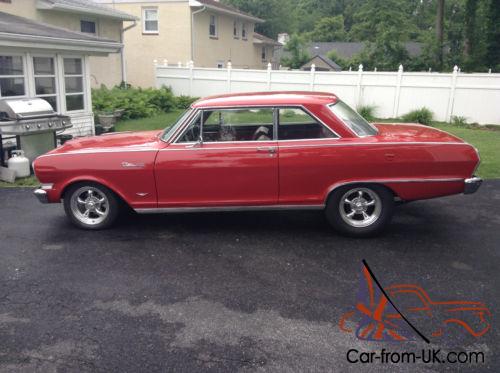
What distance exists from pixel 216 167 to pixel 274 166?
670 mm

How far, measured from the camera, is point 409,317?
→ 12.6 ft

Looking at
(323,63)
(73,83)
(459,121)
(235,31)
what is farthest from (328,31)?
(73,83)

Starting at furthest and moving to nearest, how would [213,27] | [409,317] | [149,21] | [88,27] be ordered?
[213,27]
[149,21]
[88,27]
[409,317]

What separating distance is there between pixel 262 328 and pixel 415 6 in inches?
2427

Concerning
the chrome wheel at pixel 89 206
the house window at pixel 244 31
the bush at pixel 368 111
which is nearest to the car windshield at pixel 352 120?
the chrome wheel at pixel 89 206

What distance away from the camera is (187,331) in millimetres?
3703

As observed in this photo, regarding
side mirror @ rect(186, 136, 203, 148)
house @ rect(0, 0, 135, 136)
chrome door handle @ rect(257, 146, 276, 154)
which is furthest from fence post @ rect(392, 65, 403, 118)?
side mirror @ rect(186, 136, 203, 148)

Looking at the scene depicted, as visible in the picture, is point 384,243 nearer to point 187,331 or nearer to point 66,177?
point 187,331

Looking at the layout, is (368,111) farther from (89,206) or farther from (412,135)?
(89,206)

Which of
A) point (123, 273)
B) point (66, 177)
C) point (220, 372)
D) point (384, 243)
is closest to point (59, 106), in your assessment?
point (66, 177)

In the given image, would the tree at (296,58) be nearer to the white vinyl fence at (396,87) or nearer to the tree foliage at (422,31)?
the tree foliage at (422,31)

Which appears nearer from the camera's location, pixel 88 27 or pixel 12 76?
pixel 12 76

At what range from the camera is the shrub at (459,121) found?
16.9 m

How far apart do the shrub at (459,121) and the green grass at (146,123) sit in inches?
388
